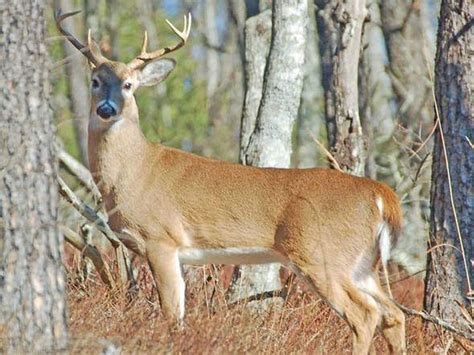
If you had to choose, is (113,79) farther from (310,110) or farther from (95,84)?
(310,110)

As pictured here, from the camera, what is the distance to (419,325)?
7.82 meters

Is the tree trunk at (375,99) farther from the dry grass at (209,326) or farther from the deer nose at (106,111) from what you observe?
the deer nose at (106,111)

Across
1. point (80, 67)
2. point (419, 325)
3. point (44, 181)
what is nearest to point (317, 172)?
point (419, 325)

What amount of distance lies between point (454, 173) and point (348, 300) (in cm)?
101

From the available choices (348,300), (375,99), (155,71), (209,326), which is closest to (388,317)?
(348,300)

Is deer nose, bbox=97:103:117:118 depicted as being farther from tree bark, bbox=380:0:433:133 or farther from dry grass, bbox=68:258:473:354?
tree bark, bbox=380:0:433:133

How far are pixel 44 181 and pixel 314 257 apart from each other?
2515 millimetres

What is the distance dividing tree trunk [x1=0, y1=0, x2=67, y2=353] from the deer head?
8.40 feet

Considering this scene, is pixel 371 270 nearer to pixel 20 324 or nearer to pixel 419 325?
pixel 419 325

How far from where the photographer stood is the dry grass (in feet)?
19.1

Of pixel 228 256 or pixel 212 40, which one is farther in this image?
pixel 212 40

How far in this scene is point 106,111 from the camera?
820cm

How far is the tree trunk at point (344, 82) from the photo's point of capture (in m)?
9.11

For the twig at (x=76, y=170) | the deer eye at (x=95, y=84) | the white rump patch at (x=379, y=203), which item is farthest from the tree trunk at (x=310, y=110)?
the white rump patch at (x=379, y=203)
